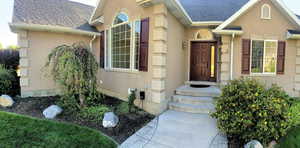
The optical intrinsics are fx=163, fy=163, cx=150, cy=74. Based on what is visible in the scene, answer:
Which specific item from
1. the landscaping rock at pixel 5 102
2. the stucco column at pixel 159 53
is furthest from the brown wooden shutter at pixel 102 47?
the landscaping rock at pixel 5 102

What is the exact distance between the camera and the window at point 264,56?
25.0ft

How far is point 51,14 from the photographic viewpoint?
8.24 meters

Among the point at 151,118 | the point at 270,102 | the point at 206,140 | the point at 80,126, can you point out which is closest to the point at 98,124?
the point at 80,126

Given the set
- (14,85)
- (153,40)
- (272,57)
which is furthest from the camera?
(272,57)

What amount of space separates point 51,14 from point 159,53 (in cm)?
634

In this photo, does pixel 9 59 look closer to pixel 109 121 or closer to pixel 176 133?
pixel 109 121

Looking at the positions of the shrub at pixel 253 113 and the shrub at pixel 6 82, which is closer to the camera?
the shrub at pixel 253 113

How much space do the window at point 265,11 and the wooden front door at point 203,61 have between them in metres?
2.42

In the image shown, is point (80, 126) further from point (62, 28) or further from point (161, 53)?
point (62, 28)

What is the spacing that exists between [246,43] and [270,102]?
438 centimetres

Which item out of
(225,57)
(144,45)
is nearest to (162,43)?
(144,45)

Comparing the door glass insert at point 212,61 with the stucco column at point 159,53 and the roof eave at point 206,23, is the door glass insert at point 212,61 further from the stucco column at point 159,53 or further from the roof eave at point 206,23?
the stucco column at point 159,53

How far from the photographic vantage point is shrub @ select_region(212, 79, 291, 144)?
3855 millimetres

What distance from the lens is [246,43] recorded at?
7.45 meters
